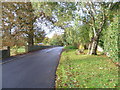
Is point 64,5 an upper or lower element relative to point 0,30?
upper

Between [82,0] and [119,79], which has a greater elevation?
[82,0]

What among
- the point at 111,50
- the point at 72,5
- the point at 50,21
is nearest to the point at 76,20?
the point at 72,5

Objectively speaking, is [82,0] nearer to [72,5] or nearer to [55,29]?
[72,5]

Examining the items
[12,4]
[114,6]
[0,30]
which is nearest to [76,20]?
[114,6]

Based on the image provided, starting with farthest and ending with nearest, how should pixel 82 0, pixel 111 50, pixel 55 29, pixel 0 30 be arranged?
pixel 55 29
pixel 0 30
pixel 82 0
pixel 111 50

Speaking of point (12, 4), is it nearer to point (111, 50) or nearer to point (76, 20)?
point (76, 20)

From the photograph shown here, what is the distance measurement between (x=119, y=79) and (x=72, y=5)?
7.79m

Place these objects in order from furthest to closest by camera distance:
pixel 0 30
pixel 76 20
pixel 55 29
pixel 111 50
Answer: pixel 55 29, pixel 0 30, pixel 76 20, pixel 111 50

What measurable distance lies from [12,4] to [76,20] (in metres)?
9.64

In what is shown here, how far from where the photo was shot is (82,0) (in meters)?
7.34

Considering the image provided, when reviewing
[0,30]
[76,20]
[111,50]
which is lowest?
[111,50]

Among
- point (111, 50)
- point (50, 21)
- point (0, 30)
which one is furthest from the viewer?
point (50, 21)

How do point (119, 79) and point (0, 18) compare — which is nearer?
point (119, 79)

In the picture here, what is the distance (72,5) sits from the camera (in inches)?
363
